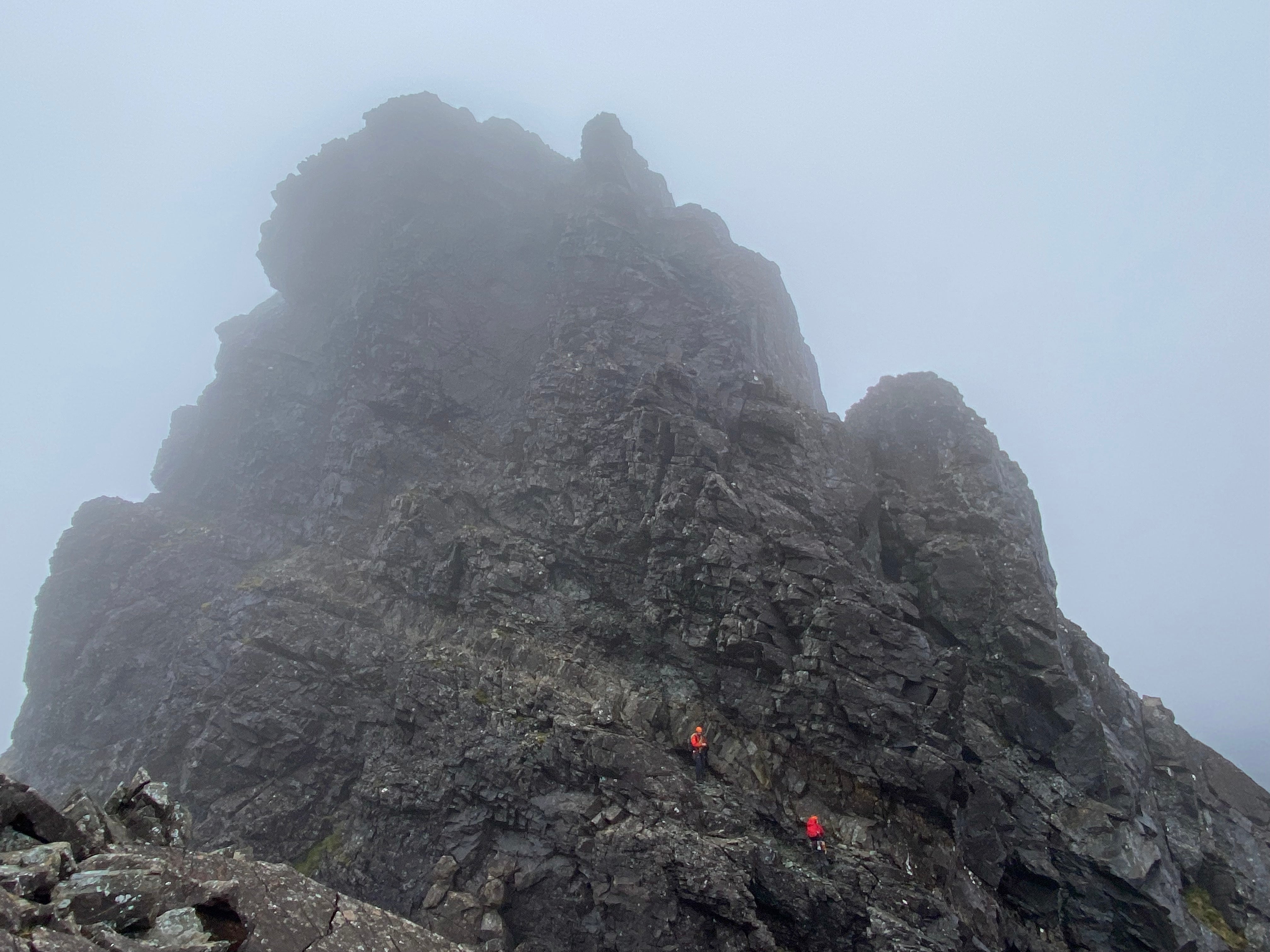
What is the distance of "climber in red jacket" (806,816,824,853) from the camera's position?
29250 millimetres

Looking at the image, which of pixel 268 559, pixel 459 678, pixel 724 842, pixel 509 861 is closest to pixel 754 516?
pixel 724 842

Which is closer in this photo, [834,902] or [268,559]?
[834,902]

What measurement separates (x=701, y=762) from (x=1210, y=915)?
2879 centimetres

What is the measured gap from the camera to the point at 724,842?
29.5 m

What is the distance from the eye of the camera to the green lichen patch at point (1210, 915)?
31.2 meters

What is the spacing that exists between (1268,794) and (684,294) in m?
56.9

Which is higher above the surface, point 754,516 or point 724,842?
point 754,516

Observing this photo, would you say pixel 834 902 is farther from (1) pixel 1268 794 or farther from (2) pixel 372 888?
(1) pixel 1268 794

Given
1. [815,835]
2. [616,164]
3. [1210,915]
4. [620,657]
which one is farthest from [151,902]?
[616,164]

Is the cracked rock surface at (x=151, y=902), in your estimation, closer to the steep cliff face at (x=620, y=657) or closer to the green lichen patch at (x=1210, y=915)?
the steep cliff face at (x=620, y=657)

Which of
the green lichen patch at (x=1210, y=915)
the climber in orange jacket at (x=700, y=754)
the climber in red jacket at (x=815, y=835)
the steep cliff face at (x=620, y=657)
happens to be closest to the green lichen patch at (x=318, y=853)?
the steep cliff face at (x=620, y=657)

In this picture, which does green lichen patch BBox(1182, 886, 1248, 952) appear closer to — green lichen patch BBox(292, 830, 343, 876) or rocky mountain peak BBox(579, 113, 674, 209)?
green lichen patch BBox(292, 830, 343, 876)

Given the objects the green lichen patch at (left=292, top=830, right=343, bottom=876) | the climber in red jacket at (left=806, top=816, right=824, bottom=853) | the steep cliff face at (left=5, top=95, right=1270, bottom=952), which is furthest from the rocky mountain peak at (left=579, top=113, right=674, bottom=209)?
the green lichen patch at (left=292, top=830, right=343, bottom=876)

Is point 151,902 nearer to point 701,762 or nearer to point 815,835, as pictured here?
point 701,762
